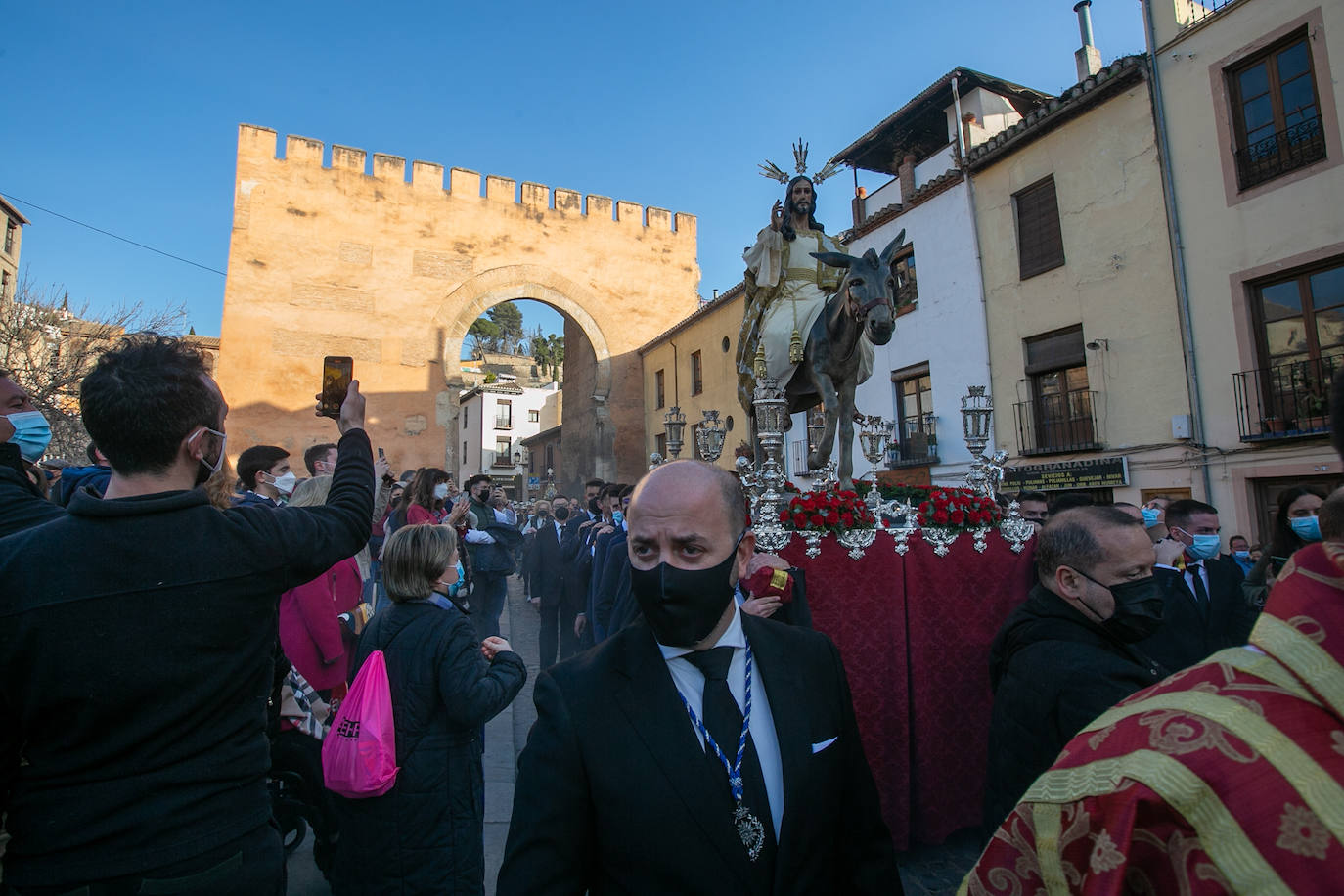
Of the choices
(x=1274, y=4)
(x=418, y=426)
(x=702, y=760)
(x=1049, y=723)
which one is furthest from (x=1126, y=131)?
(x=418, y=426)

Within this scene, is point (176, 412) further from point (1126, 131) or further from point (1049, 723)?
point (1126, 131)

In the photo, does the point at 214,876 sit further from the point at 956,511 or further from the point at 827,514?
the point at 956,511

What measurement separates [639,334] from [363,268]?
8713mm

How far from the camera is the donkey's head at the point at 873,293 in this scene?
14.1 ft

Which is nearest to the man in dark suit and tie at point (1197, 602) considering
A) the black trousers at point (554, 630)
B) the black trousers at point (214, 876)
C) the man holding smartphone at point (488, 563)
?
the black trousers at point (214, 876)

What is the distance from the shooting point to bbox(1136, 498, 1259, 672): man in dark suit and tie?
3479 millimetres

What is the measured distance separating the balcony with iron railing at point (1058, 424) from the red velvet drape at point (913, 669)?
972 cm

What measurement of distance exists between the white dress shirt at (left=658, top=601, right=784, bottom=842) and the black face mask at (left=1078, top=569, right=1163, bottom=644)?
139 cm

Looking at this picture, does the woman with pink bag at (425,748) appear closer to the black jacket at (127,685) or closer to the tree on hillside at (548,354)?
the black jacket at (127,685)

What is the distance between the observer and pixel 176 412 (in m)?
1.69

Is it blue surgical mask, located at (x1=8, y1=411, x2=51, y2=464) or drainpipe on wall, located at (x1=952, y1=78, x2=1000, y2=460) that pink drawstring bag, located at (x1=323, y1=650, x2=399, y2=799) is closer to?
blue surgical mask, located at (x1=8, y1=411, x2=51, y2=464)

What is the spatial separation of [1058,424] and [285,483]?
511 inches

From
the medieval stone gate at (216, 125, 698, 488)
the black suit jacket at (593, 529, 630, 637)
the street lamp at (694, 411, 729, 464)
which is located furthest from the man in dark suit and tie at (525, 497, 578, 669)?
the medieval stone gate at (216, 125, 698, 488)

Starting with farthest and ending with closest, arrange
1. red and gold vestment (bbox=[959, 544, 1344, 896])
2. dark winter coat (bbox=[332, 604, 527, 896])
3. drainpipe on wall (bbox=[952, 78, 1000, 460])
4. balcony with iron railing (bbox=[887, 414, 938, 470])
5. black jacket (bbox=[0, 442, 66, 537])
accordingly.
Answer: balcony with iron railing (bbox=[887, 414, 938, 470]) → drainpipe on wall (bbox=[952, 78, 1000, 460]) → dark winter coat (bbox=[332, 604, 527, 896]) → black jacket (bbox=[0, 442, 66, 537]) → red and gold vestment (bbox=[959, 544, 1344, 896])
